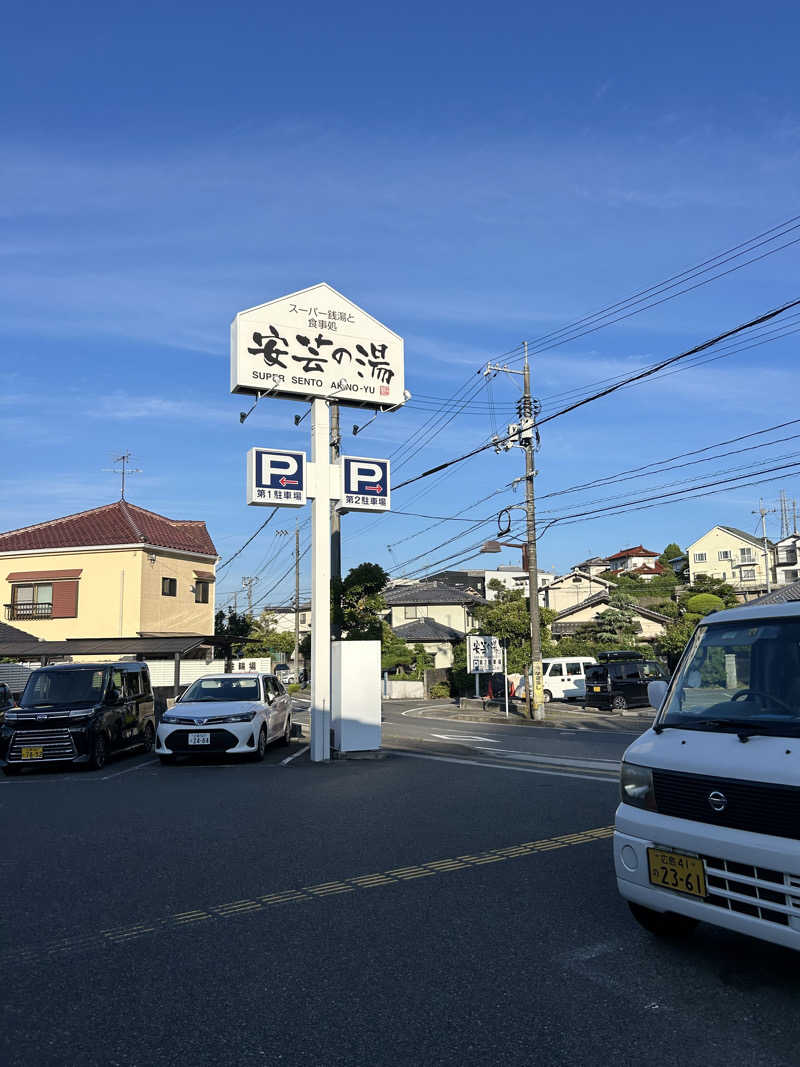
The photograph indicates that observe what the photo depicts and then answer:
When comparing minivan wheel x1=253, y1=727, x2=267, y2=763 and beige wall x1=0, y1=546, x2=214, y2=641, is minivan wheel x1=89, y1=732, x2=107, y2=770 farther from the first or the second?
beige wall x1=0, y1=546, x2=214, y2=641

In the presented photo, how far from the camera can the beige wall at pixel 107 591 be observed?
117 feet

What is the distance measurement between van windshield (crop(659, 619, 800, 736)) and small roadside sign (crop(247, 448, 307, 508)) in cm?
997

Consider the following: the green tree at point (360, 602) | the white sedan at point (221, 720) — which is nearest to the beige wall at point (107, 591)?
the green tree at point (360, 602)

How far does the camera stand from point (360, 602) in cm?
2262

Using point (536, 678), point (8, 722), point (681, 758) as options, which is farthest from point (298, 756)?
point (536, 678)

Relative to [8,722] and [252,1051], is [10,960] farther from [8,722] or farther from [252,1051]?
[8,722]

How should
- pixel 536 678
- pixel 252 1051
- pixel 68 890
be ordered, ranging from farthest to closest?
pixel 536 678
pixel 68 890
pixel 252 1051

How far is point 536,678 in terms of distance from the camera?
27.1 m

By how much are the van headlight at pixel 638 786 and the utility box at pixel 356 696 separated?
9.97 meters

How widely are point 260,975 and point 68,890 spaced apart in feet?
8.08

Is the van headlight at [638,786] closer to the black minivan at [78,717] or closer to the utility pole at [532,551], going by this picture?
the black minivan at [78,717]

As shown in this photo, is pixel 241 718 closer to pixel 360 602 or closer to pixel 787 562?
pixel 360 602

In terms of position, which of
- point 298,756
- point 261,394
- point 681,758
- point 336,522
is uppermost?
point 261,394

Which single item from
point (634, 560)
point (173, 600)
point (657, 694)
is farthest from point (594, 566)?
point (657, 694)
